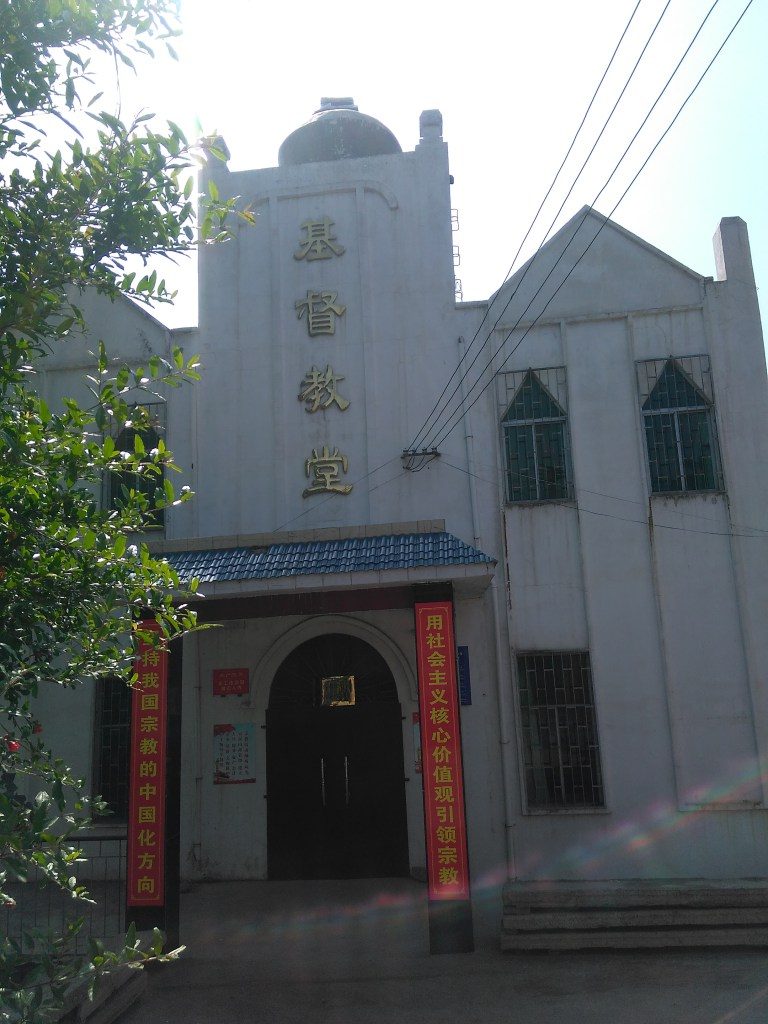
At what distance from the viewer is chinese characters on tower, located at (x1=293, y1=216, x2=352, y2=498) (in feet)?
37.9

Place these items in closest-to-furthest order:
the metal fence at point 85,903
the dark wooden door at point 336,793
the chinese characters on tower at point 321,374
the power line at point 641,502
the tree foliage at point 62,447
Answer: the tree foliage at point 62,447, the metal fence at point 85,903, the power line at point 641,502, the dark wooden door at point 336,793, the chinese characters on tower at point 321,374

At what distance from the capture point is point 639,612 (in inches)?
419

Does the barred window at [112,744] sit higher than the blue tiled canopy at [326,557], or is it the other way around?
the blue tiled canopy at [326,557]

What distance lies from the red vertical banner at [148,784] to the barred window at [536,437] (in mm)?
5026

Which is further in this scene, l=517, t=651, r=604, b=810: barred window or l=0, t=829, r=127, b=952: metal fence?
l=517, t=651, r=604, b=810: barred window

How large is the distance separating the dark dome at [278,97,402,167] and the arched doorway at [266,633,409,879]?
7.41 meters

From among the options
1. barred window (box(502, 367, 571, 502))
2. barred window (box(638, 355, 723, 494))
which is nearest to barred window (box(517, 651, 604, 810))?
barred window (box(502, 367, 571, 502))

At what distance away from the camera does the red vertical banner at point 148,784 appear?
8.12m

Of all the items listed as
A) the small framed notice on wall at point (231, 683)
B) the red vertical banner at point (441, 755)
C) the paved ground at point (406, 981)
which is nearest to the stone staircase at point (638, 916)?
the paved ground at point (406, 981)

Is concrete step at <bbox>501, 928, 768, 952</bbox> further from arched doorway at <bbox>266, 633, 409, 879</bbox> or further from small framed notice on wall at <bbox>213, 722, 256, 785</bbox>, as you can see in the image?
small framed notice on wall at <bbox>213, 722, 256, 785</bbox>

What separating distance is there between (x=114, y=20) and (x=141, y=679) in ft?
19.6

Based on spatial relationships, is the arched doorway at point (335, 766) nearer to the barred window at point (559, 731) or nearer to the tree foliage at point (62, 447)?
the barred window at point (559, 731)

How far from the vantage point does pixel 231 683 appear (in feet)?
36.6

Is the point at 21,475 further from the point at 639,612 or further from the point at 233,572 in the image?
the point at 639,612
